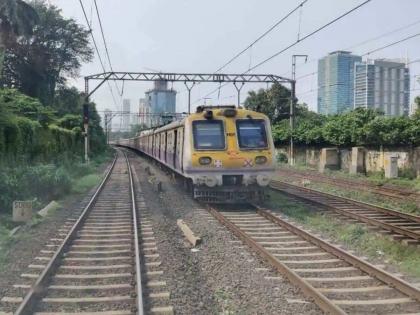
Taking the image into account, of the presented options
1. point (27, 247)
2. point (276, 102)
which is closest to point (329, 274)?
point (27, 247)

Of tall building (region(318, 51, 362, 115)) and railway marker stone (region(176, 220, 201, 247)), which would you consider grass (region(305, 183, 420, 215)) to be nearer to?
railway marker stone (region(176, 220, 201, 247))

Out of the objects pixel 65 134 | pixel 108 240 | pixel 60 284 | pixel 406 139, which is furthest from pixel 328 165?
pixel 60 284

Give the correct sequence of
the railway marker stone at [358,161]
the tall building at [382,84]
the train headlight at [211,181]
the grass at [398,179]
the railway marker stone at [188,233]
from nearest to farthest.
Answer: the railway marker stone at [188,233] < the train headlight at [211,181] < the grass at [398,179] < the railway marker stone at [358,161] < the tall building at [382,84]

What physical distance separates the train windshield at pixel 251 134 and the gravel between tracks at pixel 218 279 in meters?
3.81

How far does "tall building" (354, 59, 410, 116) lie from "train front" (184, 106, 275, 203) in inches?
616

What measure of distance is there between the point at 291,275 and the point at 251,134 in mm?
8673

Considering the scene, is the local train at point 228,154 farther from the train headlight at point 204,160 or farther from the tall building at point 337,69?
the tall building at point 337,69

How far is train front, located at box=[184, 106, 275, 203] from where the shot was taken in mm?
15430

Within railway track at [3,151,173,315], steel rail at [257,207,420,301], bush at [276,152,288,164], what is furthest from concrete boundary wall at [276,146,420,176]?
railway track at [3,151,173,315]

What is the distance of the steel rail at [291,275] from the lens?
6290 mm

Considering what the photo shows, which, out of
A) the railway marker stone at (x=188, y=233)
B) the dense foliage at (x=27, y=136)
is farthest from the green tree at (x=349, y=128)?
the railway marker stone at (x=188, y=233)

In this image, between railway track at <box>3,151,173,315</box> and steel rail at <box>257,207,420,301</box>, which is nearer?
railway track at <box>3,151,173,315</box>

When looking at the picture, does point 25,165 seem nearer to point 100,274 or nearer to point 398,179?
point 100,274

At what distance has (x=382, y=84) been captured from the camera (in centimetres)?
3928
